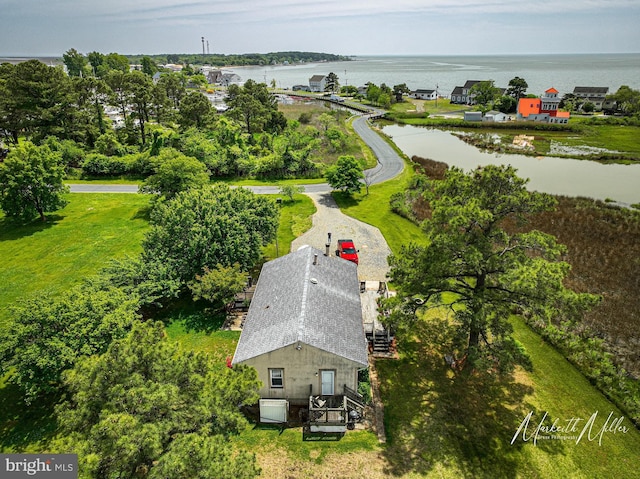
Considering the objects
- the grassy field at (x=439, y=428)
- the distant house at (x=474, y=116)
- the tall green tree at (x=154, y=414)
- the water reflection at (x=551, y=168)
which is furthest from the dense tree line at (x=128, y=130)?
the distant house at (x=474, y=116)

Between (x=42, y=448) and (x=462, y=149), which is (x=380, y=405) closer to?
(x=42, y=448)

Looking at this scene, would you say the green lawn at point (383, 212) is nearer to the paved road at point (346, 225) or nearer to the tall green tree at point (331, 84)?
the paved road at point (346, 225)

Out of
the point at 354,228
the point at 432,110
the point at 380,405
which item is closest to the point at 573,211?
the point at 354,228

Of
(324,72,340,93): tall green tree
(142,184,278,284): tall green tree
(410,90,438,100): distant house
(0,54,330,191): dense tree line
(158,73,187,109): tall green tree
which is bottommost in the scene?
(142,184,278,284): tall green tree

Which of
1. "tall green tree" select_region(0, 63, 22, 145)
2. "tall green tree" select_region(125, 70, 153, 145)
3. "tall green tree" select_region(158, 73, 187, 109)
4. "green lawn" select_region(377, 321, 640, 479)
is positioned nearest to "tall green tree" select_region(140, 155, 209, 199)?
"green lawn" select_region(377, 321, 640, 479)

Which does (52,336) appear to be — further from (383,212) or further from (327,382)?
(383,212)

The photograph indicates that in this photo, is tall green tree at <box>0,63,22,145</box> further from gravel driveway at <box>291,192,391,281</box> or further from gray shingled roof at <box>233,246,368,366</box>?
gray shingled roof at <box>233,246,368,366</box>
